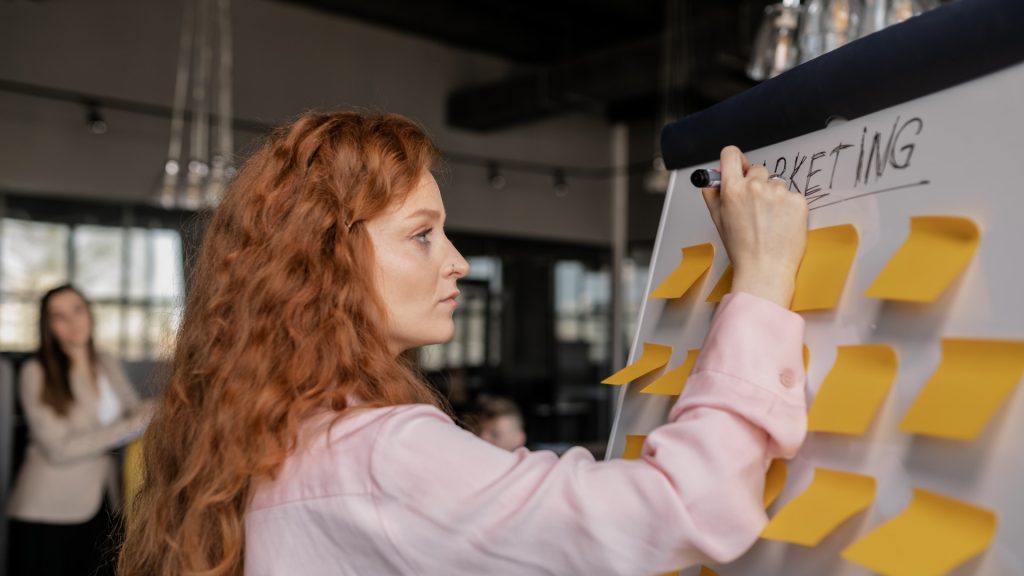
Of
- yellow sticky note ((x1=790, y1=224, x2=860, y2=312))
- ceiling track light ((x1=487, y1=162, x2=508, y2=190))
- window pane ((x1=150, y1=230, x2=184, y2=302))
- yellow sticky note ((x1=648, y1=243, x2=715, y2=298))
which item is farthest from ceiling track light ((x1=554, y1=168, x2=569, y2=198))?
yellow sticky note ((x1=790, y1=224, x2=860, y2=312))

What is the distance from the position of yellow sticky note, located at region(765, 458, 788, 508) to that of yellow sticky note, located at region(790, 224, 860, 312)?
15 cm

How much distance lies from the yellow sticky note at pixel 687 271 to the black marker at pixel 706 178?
143 millimetres

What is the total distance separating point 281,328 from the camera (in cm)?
92

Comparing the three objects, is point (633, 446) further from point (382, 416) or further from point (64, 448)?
point (64, 448)

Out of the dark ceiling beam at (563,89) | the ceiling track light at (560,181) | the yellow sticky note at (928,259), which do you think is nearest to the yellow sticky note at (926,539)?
the yellow sticky note at (928,259)

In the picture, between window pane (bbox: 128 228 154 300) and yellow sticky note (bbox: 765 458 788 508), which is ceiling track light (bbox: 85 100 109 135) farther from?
yellow sticky note (bbox: 765 458 788 508)

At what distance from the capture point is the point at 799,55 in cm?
181

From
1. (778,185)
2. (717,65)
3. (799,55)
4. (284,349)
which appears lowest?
(284,349)

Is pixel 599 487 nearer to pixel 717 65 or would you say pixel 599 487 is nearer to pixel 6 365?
Result: pixel 6 365

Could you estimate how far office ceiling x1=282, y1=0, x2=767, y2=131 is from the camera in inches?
212

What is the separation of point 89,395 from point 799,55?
2.78 meters

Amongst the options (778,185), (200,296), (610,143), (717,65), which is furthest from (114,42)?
(778,185)

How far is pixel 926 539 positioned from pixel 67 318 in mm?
3305

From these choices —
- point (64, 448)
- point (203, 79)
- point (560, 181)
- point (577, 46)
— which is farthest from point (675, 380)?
point (560, 181)
